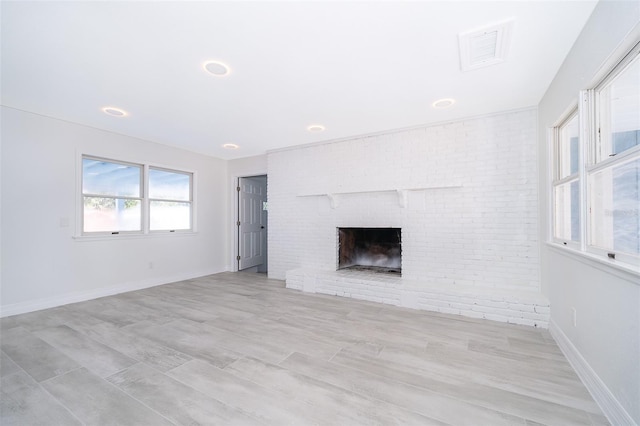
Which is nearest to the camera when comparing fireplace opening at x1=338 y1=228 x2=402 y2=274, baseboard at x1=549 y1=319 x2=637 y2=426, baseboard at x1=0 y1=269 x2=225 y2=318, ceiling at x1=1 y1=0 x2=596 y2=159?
baseboard at x1=549 y1=319 x2=637 y2=426

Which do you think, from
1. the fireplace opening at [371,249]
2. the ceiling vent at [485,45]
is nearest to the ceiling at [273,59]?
the ceiling vent at [485,45]

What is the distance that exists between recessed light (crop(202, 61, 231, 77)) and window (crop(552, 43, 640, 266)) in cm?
274

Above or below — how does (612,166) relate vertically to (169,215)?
above

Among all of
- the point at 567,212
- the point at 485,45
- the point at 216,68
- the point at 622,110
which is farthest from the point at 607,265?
the point at 216,68

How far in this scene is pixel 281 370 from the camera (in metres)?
2.08

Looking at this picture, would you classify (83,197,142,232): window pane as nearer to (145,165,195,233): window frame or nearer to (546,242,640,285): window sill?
(145,165,195,233): window frame

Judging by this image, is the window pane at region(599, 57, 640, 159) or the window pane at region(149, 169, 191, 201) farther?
the window pane at region(149, 169, 191, 201)

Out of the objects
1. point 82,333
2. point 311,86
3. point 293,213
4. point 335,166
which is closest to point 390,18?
point 311,86

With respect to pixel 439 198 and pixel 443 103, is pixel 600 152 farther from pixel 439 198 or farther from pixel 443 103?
pixel 439 198

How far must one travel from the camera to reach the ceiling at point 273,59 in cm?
181

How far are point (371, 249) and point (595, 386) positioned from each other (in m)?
3.23

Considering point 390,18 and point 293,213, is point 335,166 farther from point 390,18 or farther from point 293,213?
point 390,18

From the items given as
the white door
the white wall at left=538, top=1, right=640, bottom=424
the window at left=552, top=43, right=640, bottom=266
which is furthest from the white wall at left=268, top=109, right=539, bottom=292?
the white door

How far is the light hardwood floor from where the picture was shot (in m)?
1.62
